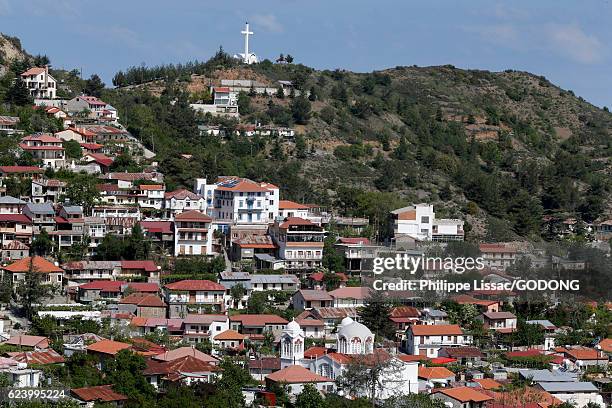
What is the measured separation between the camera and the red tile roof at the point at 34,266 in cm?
4334

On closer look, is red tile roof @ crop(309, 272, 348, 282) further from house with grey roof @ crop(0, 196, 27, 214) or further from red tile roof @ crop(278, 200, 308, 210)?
house with grey roof @ crop(0, 196, 27, 214)

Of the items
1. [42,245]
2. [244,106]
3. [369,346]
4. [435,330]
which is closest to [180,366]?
[369,346]

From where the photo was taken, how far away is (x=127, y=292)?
43.7 m

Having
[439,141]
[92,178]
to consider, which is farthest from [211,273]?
[439,141]

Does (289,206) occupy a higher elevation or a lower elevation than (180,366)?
higher

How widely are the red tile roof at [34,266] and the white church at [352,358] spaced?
9.44m

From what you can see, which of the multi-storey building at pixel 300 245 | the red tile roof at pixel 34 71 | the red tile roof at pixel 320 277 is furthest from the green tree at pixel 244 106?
the red tile roof at pixel 320 277

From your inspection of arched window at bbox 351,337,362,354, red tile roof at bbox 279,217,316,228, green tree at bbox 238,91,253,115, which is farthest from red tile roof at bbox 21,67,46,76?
arched window at bbox 351,337,362,354

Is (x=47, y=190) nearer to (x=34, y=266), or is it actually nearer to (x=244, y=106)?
(x=34, y=266)

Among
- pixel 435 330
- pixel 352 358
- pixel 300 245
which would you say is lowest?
pixel 352 358

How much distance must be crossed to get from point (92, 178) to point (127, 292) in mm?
9243

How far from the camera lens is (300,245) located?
1924 inches

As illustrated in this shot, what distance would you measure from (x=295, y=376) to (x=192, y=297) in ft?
27.6

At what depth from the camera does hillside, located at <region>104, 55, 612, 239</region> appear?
2511 inches
